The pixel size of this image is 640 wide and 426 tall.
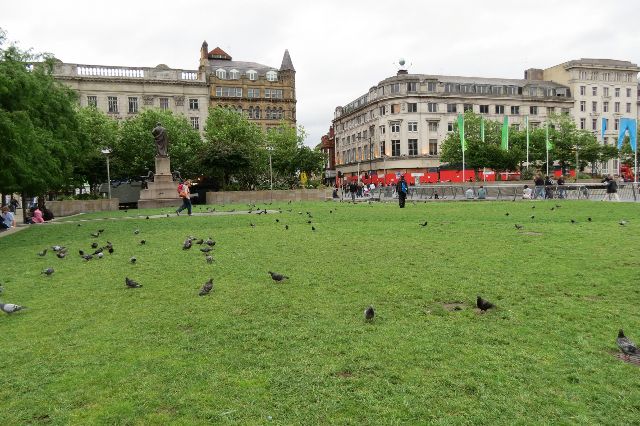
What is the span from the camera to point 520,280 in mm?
8180

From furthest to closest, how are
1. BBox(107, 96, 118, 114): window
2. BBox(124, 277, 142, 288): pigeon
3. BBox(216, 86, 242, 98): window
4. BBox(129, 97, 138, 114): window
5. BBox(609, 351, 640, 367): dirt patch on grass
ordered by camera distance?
BBox(216, 86, 242, 98): window
BBox(129, 97, 138, 114): window
BBox(107, 96, 118, 114): window
BBox(124, 277, 142, 288): pigeon
BBox(609, 351, 640, 367): dirt patch on grass

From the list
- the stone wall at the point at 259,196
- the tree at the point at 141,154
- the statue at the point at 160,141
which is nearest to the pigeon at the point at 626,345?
the statue at the point at 160,141

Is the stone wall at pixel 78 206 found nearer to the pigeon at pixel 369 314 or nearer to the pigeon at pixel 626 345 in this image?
the pigeon at pixel 369 314

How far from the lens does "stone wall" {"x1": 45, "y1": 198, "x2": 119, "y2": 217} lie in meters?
35.6

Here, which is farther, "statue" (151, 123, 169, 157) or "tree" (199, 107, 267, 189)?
"tree" (199, 107, 267, 189)

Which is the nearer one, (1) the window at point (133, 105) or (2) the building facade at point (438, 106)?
(1) the window at point (133, 105)

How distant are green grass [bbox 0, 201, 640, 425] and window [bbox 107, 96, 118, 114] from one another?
68.4 metres

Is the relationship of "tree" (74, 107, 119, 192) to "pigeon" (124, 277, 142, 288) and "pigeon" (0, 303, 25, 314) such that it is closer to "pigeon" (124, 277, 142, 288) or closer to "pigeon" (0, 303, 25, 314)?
"pigeon" (124, 277, 142, 288)

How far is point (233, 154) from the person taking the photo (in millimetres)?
45094

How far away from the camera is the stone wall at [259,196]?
4331cm

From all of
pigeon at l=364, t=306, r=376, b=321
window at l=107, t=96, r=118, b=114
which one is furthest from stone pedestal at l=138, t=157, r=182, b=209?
window at l=107, t=96, r=118, b=114

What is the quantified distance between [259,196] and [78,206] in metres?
14.5

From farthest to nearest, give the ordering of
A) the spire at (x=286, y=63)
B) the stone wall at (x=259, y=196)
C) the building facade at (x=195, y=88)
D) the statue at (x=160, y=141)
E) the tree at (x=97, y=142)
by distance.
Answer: the spire at (x=286, y=63), the building facade at (x=195, y=88), the tree at (x=97, y=142), the stone wall at (x=259, y=196), the statue at (x=160, y=141)

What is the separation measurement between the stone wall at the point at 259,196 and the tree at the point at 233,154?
349 cm
